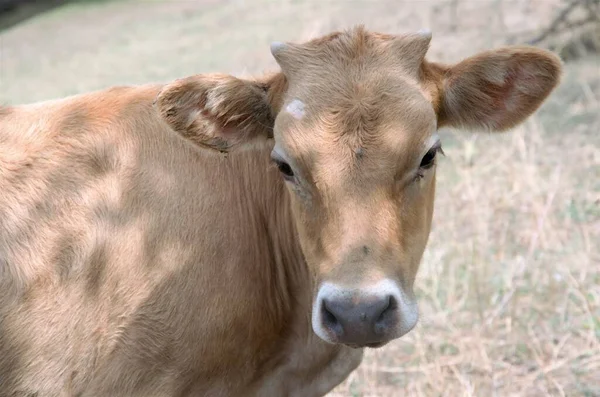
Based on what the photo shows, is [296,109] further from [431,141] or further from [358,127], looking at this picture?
[431,141]

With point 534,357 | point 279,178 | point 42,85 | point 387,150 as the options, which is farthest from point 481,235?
point 42,85

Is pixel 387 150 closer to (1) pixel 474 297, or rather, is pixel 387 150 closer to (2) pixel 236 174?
(2) pixel 236 174

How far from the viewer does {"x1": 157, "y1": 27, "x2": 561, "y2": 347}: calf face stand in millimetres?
3805

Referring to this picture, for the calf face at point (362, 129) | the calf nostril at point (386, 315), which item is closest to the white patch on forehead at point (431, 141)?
the calf face at point (362, 129)

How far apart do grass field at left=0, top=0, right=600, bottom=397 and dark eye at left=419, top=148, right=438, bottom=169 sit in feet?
7.08

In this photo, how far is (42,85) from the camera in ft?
51.3

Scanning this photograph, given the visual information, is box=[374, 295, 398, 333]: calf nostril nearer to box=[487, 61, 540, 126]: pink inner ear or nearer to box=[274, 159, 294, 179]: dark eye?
box=[274, 159, 294, 179]: dark eye

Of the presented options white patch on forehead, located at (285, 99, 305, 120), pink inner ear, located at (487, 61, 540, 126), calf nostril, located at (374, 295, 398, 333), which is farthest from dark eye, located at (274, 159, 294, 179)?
pink inner ear, located at (487, 61, 540, 126)

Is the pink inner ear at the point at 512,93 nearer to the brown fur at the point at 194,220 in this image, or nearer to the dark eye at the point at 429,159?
the brown fur at the point at 194,220

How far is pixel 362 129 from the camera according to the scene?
4012 millimetres

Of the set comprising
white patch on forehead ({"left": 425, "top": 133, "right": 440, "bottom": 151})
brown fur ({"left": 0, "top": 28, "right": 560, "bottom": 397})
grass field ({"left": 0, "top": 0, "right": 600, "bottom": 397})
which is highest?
white patch on forehead ({"left": 425, "top": 133, "right": 440, "bottom": 151})

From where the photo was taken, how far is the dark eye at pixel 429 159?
4172mm

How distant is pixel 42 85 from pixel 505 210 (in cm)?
1016

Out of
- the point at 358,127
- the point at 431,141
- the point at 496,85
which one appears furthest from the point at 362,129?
the point at 496,85
